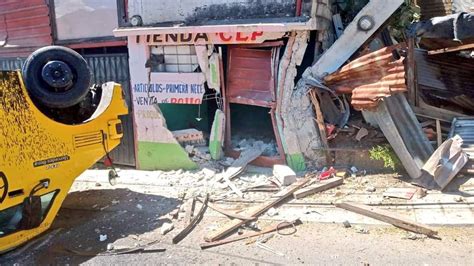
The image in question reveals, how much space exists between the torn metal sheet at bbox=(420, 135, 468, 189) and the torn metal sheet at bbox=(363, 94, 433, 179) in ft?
0.68

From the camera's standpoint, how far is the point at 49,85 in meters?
5.62

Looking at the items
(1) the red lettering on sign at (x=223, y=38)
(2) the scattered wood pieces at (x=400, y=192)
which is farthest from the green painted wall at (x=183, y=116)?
(2) the scattered wood pieces at (x=400, y=192)

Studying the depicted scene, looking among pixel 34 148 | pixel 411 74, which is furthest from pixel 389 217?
pixel 34 148

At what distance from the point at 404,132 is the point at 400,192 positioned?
1.17 meters

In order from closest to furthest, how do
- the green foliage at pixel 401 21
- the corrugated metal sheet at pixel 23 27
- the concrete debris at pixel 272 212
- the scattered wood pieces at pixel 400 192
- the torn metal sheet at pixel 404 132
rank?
the concrete debris at pixel 272 212 < the scattered wood pieces at pixel 400 192 < the torn metal sheet at pixel 404 132 < the green foliage at pixel 401 21 < the corrugated metal sheet at pixel 23 27

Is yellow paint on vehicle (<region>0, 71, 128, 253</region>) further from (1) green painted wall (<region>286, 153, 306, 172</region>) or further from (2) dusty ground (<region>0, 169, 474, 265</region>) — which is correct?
(1) green painted wall (<region>286, 153, 306, 172</region>)

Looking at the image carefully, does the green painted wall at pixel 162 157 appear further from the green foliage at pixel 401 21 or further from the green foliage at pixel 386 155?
the green foliage at pixel 401 21

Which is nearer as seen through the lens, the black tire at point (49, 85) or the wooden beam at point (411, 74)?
the black tire at point (49, 85)

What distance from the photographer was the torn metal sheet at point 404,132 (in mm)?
7109

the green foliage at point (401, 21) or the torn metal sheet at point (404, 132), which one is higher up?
the green foliage at point (401, 21)

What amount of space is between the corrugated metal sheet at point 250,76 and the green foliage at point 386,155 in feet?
6.67

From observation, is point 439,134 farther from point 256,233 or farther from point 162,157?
point 162,157

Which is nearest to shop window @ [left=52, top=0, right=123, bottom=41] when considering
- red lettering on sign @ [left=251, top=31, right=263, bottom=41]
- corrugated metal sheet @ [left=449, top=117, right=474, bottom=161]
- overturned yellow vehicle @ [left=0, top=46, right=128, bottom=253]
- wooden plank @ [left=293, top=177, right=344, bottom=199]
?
red lettering on sign @ [left=251, top=31, right=263, bottom=41]

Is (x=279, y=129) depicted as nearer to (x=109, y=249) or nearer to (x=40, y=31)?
(x=109, y=249)
